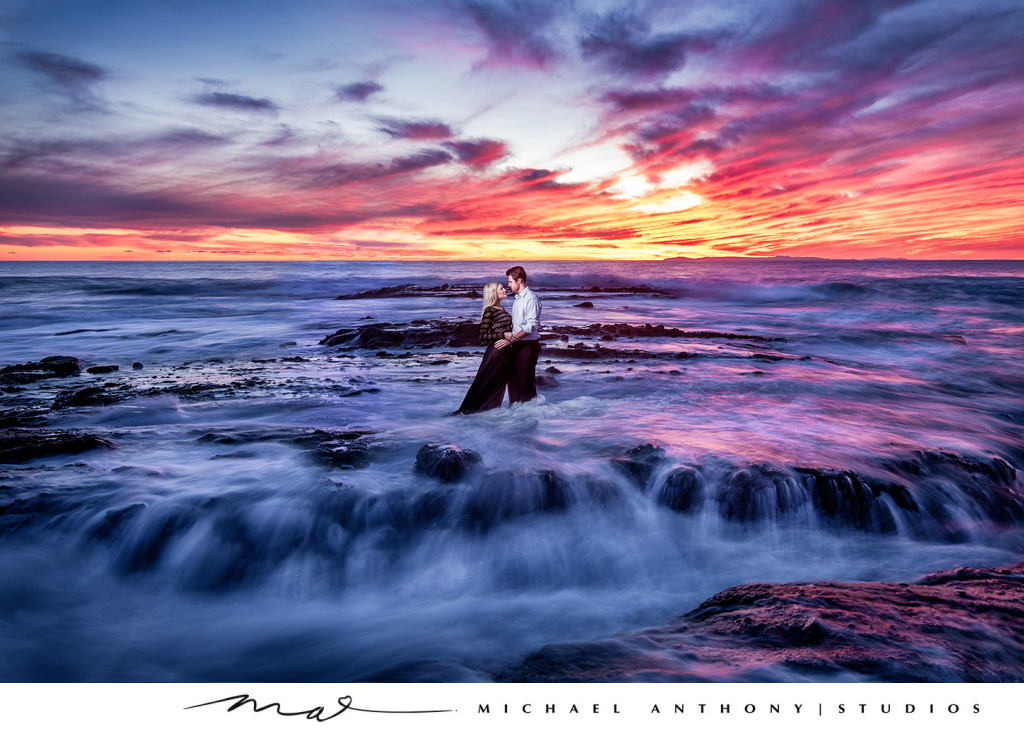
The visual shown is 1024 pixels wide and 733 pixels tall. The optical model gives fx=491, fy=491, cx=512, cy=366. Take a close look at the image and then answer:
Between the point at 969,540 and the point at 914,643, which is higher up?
the point at 914,643

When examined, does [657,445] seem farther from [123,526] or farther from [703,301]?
[703,301]

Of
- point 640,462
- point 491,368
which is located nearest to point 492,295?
point 491,368

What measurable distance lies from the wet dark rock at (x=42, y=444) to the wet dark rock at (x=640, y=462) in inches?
236

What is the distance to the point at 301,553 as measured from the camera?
14.0ft

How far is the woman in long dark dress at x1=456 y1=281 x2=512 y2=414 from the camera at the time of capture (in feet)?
20.0

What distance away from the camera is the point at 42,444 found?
221 inches

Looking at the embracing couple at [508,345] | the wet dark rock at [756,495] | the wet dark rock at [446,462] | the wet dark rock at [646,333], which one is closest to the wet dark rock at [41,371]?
the embracing couple at [508,345]

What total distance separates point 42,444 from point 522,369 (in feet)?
18.6

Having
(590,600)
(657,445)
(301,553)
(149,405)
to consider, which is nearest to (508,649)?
(590,600)

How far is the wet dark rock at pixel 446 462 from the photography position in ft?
16.8

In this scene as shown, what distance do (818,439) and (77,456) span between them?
884cm

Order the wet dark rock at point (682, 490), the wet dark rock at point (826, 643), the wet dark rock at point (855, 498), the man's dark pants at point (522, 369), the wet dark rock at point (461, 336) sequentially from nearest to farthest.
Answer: the wet dark rock at point (826, 643)
the wet dark rock at point (855, 498)
the wet dark rock at point (682, 490)
the man's dark pants at point (522, 369)
the wet dark rock at point (461, 336)

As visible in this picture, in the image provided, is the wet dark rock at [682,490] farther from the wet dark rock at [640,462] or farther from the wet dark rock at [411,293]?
the wet dark rock at [411,293]

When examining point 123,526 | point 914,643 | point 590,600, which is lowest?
point 590,600
